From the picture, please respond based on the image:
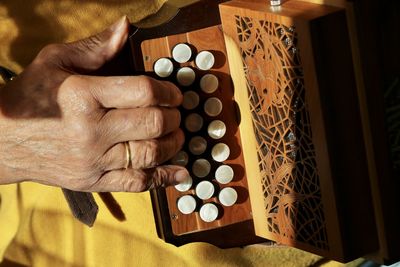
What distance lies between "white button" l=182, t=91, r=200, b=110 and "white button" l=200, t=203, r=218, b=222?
0.16m

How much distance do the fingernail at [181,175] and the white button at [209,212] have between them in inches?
2.3

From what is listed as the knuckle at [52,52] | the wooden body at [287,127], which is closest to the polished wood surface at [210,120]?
the wooden body at [287,127]

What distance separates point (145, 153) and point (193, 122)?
97mm

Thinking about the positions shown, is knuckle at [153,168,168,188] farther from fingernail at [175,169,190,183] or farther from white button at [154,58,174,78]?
white button at [154,58,174,78]

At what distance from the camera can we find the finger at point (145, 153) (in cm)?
104

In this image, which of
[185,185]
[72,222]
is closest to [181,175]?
[185,185]

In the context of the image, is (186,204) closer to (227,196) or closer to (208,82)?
(227,196)

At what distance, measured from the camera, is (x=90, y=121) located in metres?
1.02

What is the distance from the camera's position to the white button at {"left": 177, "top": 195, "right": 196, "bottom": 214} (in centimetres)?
111

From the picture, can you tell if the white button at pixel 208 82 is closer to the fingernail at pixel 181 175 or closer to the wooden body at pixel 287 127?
the wooden body at pixel 287 127

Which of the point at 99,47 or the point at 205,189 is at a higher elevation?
the point at 99,47

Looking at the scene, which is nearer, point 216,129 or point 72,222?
point 216,129

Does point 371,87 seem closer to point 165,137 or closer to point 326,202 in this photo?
point 326,202

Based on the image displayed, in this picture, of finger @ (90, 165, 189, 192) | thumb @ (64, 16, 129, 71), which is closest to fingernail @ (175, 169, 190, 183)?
finger @ (90, 165, 189, 192)
